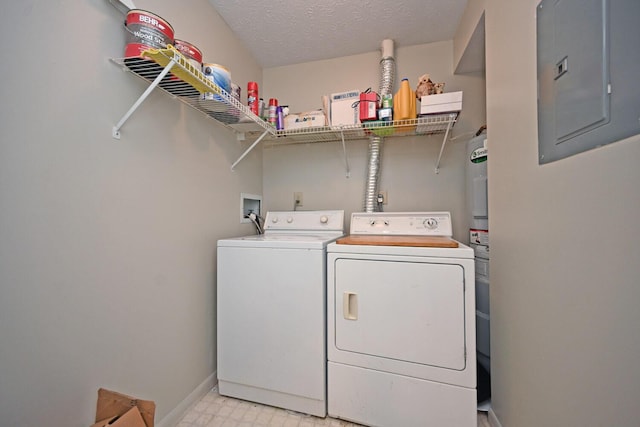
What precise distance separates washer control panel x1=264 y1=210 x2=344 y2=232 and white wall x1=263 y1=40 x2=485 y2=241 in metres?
0.28

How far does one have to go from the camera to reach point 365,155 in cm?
219

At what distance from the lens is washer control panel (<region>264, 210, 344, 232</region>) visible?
195 cm

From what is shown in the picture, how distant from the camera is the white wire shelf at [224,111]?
1001 mm

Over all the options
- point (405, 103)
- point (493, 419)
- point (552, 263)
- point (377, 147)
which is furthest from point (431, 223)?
point (493, 419)

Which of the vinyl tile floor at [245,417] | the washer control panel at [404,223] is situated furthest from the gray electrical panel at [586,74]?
the vinyl tile floor at [245,417]

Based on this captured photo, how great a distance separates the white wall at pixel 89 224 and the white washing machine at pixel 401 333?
0.89 meters

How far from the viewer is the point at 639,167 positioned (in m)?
0.52

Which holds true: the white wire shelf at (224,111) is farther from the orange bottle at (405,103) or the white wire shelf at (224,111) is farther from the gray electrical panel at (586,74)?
the gray electrical panel at (586,74)

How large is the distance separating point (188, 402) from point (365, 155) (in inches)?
86.1

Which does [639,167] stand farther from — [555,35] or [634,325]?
[555,35]

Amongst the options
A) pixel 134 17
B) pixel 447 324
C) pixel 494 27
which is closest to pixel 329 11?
pixel 494 27

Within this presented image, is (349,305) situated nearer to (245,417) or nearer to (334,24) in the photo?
(245,417)

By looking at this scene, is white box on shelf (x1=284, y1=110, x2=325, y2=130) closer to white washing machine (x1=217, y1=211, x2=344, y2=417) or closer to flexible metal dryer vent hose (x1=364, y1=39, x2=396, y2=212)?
flexible metal dryer vent hose (x1=364, y1=39, x2=396, y2=212)

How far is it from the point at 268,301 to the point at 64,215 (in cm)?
99
